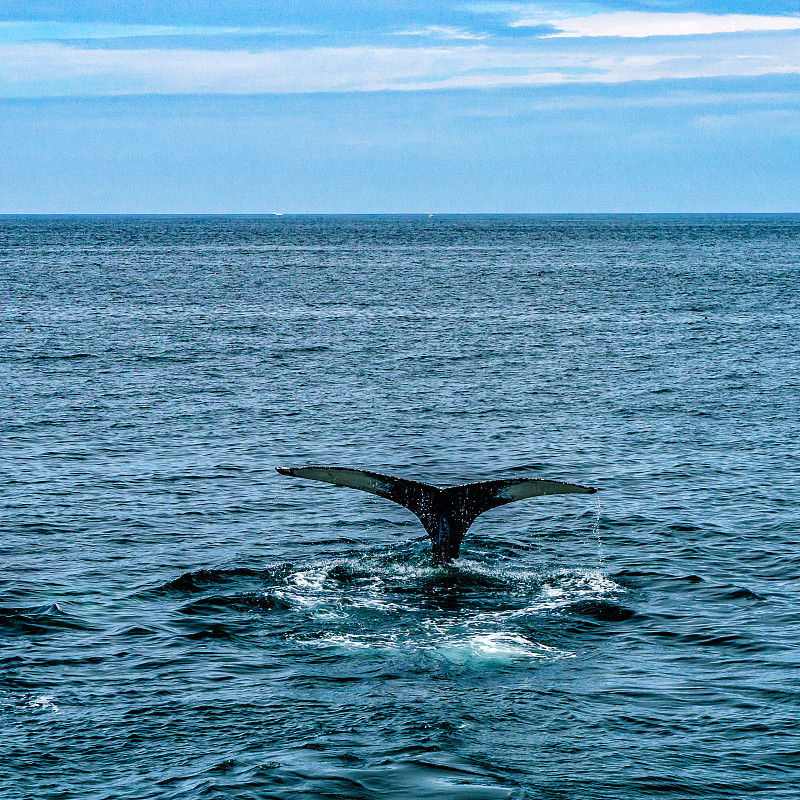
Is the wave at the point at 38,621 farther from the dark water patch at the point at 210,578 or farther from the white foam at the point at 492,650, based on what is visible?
the white foam at the point at 492,650

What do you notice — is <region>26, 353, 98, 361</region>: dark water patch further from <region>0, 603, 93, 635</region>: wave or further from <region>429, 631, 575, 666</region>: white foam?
<region>429, 631, 575, 666</region>: white foam

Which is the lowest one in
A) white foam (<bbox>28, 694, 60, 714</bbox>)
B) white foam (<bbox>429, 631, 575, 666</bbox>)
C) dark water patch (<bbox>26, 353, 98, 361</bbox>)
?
white foam (<bbox>28, 694, 60, 714</bbox>)

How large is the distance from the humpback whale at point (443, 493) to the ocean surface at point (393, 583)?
4.53ft

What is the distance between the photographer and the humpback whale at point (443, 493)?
824 inches

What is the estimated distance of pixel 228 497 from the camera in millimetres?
33625

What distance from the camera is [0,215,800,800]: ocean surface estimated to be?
A: 17.5m

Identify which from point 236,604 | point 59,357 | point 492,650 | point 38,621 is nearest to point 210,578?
point 236,604

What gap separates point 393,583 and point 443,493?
2.92 metres

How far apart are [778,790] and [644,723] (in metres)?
2.52

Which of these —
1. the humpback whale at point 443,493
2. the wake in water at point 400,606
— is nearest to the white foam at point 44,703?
the wake in water at point 400,606

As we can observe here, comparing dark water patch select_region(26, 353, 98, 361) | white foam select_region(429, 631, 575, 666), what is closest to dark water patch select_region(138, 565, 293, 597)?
white foam select_region(429, 631, 575, 666)

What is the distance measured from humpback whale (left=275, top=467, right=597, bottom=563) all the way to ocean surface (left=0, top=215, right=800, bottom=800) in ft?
4.53

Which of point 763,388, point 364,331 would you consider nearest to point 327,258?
point 364,331

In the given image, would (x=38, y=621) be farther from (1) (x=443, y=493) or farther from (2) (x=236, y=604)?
(1) (x=443, y=493)
